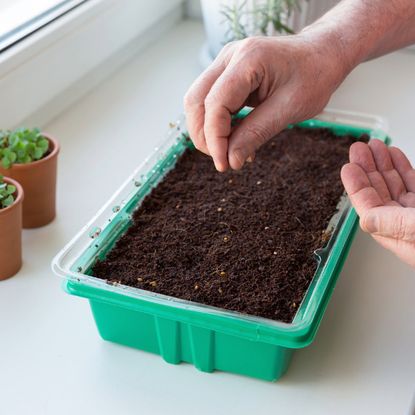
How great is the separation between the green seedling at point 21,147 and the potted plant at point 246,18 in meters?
0.57

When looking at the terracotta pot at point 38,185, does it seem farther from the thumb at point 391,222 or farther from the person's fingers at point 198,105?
the thumb at point 391,222

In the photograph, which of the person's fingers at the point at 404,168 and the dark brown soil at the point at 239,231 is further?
the person's fingers at the point at 404,168

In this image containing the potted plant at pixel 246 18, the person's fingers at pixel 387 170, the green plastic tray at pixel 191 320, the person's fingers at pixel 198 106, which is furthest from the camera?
the potted plant at pixel 246 18

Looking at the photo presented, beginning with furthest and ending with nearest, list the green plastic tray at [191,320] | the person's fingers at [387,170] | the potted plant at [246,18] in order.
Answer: the potted plant at [246,18], the person's fingers at [387,170], the green plastic tray at [191,320]

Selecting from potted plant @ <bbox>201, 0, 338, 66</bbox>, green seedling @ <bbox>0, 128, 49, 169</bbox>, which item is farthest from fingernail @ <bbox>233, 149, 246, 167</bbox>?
potted plant @ <bbox>201, 0, 338, 66</bbox>

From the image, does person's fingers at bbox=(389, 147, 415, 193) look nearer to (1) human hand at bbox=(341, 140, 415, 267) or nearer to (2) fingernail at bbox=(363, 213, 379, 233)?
(1) human hand at bbox=(341, 140, 415, 267)

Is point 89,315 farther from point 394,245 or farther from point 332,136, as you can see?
point 332,136

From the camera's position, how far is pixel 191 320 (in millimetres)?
819

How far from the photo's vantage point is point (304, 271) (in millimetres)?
917

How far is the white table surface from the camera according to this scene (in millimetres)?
852

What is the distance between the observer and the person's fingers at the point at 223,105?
0.88m

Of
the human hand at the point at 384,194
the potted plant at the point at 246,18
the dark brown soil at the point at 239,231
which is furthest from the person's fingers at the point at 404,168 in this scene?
the potted plant at the point at 246,18

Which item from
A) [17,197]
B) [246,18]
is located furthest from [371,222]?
[246,18]

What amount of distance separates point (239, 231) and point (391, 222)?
243mm
